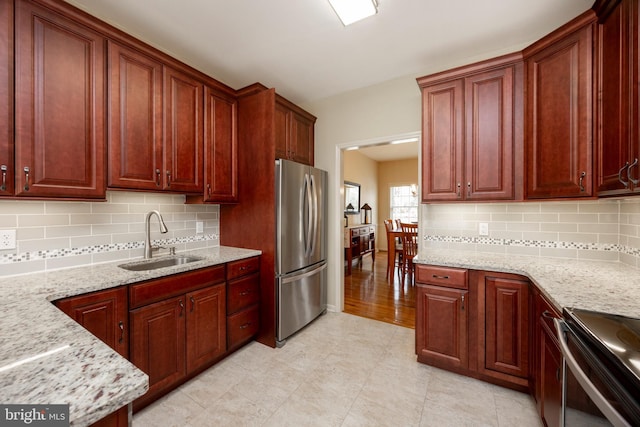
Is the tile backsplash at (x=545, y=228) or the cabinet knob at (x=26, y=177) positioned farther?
the tile backsplash at (x=545, y=228)

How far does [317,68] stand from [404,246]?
115 inches

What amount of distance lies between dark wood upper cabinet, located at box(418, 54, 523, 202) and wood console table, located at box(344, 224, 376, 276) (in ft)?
9.30

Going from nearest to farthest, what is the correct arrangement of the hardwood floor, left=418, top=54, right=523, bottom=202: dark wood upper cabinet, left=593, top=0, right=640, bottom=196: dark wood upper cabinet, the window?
1. left=593, top=0, right=640, bottom=196: dark wood upper cabinet
2. left=418, top=54, right=523, bottom=202: dark wood upper cabinet
3. the hardwood floor
4. the window

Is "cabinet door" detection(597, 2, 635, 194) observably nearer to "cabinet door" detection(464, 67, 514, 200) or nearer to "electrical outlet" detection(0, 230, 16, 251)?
"cabinet door" detection(464, 67, 514, 200)

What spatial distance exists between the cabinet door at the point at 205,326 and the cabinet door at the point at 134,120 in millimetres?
916

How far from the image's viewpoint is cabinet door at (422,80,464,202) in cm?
224

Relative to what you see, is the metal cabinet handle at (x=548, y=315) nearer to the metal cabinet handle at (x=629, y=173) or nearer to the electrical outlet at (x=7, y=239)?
the metal cabinet handle at (x=629, y=173)

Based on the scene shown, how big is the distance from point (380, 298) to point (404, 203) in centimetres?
446

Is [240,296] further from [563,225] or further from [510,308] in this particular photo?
[563,225]

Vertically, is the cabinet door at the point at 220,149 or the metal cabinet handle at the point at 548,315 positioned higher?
the cabinet door at the point at 220,149

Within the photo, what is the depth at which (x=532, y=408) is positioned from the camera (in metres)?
1.72

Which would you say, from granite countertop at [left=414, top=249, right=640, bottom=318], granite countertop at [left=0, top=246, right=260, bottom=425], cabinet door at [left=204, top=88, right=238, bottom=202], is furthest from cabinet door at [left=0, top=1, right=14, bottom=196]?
granite countertop at [left=414, top=249, right=640, bottom=318]

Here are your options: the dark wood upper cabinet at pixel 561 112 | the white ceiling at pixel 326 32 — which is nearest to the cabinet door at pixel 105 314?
the white ceiling at pixel 326 32

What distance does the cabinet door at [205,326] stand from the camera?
197 cm
